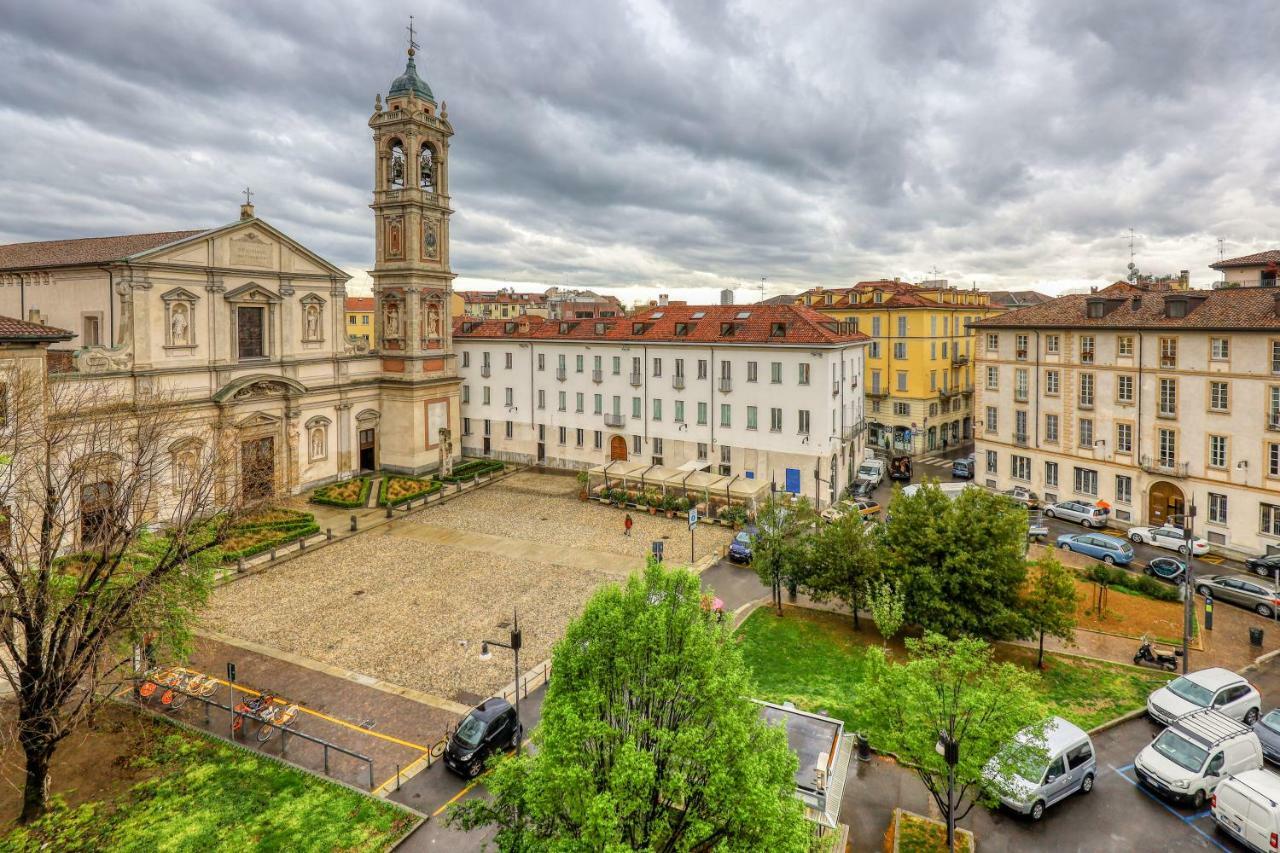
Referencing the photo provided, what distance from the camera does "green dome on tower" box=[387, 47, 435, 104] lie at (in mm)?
44406

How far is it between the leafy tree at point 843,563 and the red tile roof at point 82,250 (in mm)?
33884

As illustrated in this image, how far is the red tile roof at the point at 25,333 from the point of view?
2420cm

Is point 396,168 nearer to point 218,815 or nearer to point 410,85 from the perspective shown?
point 410,85

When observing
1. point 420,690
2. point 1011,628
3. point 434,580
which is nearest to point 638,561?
point 434,580

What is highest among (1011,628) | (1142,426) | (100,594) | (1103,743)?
(1142,426)

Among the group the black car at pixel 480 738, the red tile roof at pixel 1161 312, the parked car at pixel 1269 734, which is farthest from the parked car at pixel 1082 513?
the black car at pixel 480 738

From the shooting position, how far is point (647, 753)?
879 cm

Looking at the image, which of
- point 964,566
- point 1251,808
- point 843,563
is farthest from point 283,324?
point 1251,808

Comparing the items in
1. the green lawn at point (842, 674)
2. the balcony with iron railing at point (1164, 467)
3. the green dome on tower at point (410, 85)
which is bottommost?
the green lawn at point (842, 674)

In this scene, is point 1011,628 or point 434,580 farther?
point 434,580

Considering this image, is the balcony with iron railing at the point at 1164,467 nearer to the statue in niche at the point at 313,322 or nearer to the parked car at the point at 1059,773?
the parked car at the point at 1059,773

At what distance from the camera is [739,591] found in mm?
27562

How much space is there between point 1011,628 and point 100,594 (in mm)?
22978

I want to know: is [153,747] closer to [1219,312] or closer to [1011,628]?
[1011,628]
